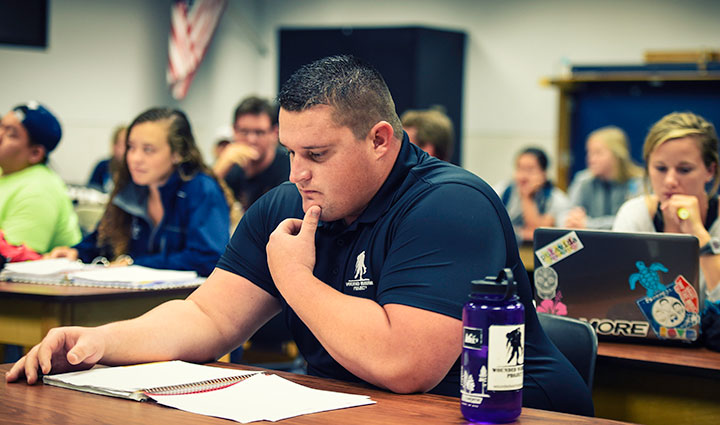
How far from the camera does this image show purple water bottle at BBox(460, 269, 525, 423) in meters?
1.13

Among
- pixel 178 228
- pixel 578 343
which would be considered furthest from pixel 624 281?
pixel 178 228

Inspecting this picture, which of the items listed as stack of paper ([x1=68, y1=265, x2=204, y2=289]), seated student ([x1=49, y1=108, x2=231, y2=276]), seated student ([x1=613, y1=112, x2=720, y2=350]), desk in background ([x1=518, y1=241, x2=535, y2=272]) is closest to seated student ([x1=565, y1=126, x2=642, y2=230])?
desk in background ([x1=518, y1=241, x2=535, y2=272])

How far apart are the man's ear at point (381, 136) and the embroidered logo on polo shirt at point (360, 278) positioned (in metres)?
0.19

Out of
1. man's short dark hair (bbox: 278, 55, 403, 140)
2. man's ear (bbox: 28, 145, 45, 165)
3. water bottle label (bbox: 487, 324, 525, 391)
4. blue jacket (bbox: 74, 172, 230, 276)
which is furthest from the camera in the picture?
man's ear (bbox: 28, 145, 45, 165)

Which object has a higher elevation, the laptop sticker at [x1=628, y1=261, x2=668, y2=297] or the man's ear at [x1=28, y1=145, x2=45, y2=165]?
the man's ear at [x1=28, y1=145, x2=45, y2=165]

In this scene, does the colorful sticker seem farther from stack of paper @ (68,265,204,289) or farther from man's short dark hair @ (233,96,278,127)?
man's short dark hair @ (233,96,278,127)

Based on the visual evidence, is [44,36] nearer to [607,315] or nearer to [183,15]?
[183,15]

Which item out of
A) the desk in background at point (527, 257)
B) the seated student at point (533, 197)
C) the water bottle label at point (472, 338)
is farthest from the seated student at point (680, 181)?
the seated student at point (533, 197)

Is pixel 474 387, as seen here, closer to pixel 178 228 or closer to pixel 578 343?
pixel 578 343

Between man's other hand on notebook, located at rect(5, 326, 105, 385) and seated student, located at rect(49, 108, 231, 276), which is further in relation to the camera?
seated student, located at rect(49, 108, 231, 276)

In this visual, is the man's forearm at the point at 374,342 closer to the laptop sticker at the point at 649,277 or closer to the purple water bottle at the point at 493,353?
the purple water bottle at the point at 493,353

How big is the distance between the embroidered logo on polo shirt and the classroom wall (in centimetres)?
607

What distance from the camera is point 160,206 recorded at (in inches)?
127

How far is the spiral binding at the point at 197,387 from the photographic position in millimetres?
1317
